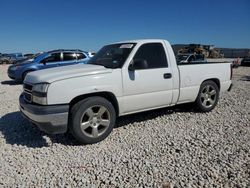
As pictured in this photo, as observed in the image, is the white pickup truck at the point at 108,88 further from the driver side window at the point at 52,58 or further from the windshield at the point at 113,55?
the driver side window at the point at 52,58

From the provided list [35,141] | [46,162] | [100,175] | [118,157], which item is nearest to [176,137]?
[118,157]

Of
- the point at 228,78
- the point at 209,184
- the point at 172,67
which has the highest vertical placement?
the point at 172,67

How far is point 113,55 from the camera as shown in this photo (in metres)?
4.60

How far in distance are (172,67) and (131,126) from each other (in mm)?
1523

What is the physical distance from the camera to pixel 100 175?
115 inches

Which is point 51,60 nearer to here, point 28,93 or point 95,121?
point 28,93

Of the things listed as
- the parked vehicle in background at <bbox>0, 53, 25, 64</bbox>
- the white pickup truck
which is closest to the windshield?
the white pickup truck

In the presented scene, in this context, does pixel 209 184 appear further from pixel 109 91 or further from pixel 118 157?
pixel 109 91

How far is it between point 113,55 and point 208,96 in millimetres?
2668

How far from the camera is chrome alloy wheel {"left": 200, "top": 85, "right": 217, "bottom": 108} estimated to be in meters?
5.46

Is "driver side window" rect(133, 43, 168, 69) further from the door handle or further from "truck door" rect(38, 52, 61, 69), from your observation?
"truck door" rect(38, 52, 61, 69)

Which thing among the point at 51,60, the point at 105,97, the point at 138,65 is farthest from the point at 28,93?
the point at 51,60

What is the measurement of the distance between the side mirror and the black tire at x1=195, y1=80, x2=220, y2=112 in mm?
1958

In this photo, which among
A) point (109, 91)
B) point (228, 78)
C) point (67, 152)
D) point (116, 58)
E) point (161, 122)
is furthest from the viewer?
point (228, 78)
